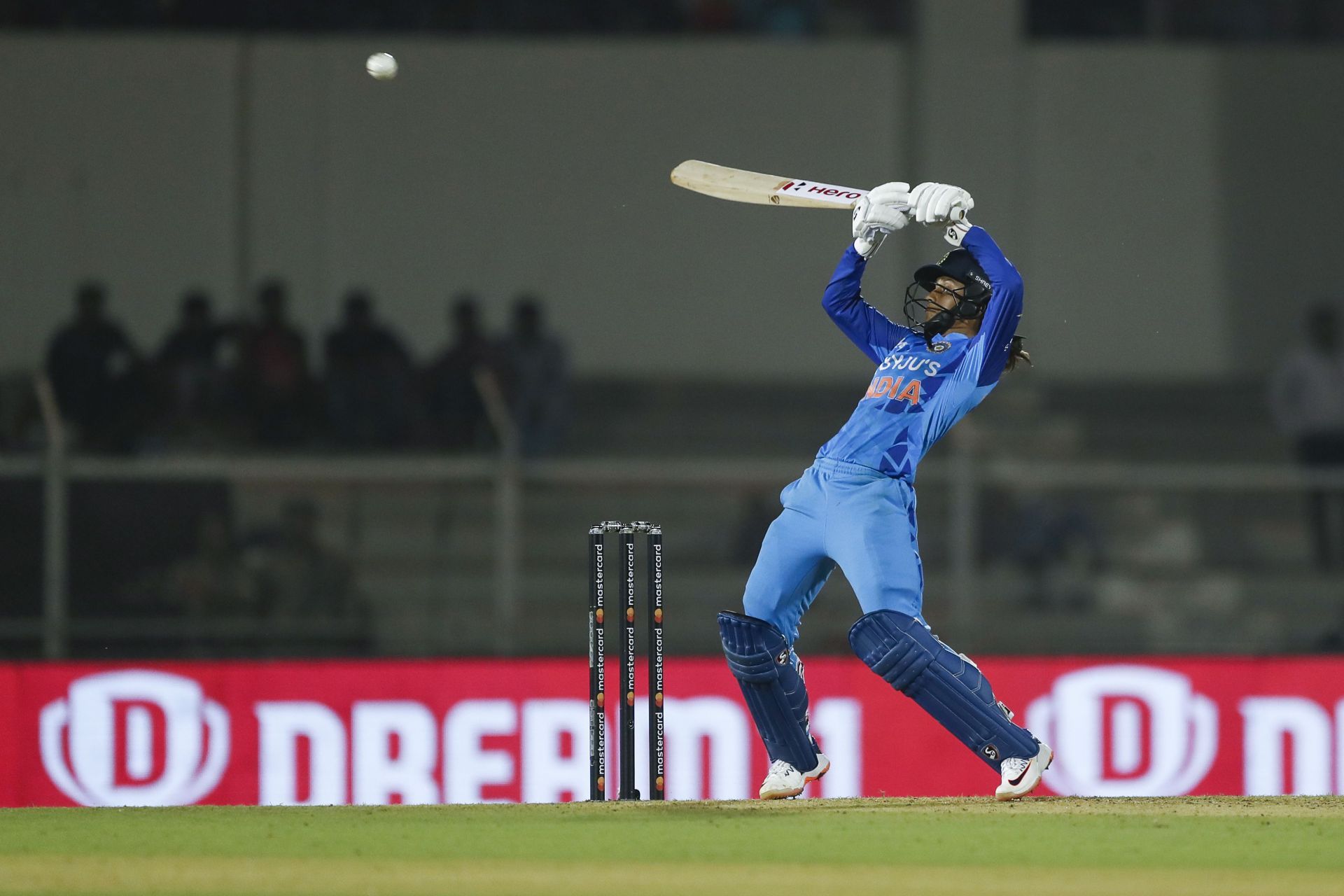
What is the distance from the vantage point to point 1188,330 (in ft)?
44.8

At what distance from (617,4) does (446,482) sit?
4.98 metres

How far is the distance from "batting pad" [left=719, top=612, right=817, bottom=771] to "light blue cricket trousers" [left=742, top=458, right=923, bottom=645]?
0.04 meters

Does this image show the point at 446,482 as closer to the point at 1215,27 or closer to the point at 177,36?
the point at 177,36

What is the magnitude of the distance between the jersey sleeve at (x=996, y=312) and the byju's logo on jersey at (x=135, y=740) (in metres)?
4.01

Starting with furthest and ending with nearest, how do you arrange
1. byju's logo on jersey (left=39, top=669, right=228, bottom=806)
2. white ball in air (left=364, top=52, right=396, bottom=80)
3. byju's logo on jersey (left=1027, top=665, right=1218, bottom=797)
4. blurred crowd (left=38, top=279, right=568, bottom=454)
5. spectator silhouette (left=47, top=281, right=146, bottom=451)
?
blurred crowd (left=38, top=279, right=568, bottom=454) < spectator silhouette (left=47, top=281, right=146, bottom=451) < byju's logo on jersey (left=1027, top=665, right=1218, bottom=797) < byju's logo on jersey (left=39, top=669, right=228, bottom=806) < white ball in air (left=364, top=52, right=396, bottom=80)

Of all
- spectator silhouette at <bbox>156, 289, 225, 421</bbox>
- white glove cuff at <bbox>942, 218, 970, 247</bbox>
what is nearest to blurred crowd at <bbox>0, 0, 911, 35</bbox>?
spectator silhouette at <bbox>156, 289, 225, 421</bbox>

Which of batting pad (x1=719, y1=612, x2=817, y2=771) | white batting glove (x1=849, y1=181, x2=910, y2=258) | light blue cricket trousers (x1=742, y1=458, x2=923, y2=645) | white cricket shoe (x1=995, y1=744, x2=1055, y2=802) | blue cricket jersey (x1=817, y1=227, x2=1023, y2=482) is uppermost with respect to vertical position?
white batting glove (x1=849, y1=181, x2=910, y2=258)

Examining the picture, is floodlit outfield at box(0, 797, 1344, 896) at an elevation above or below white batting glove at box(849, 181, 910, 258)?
below

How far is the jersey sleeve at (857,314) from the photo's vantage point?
16.4 ft

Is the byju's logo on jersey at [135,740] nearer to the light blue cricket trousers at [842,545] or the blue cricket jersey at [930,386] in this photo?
the light blue cricket trousers at [842,545]

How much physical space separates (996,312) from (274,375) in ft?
22.9

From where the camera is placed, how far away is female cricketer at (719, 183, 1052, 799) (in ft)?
15.2

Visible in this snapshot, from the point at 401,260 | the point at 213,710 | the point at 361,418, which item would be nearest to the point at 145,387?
the point at 361,418

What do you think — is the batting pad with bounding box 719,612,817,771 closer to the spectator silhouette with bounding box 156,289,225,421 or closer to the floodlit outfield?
the floodlit outfield
